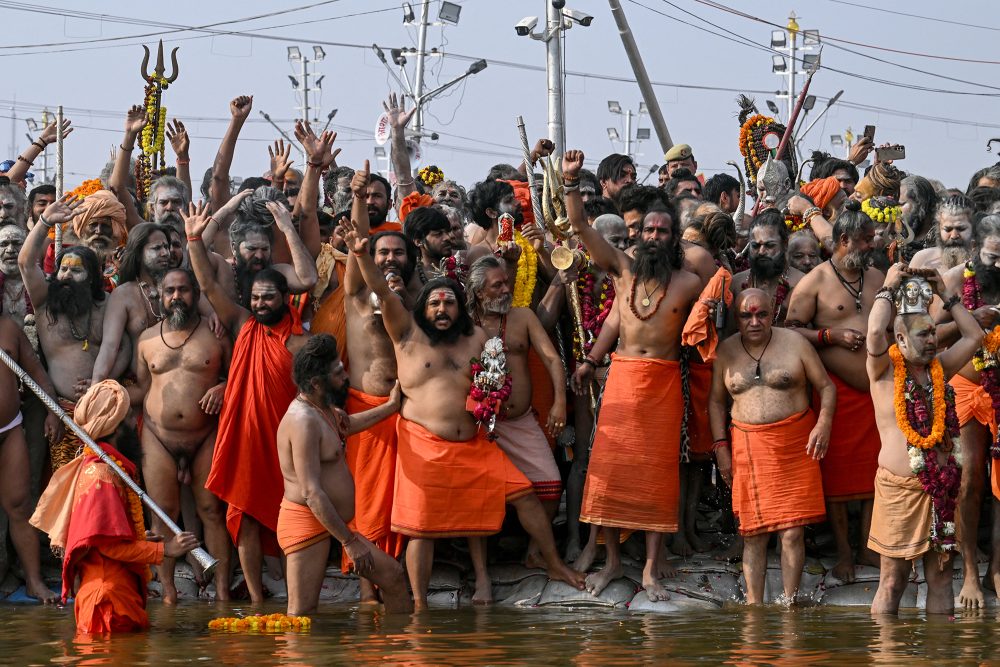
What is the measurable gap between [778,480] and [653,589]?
0.88 m

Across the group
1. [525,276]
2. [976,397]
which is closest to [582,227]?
[525,276]

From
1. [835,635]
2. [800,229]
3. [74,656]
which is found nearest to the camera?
[74,656]

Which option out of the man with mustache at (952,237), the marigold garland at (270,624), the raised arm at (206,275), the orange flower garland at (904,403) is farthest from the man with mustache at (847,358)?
the raised arm at (206,275)

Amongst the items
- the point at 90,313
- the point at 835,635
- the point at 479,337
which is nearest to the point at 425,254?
the point at 479,337

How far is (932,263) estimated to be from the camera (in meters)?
8.84

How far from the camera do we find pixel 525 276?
9000 mm

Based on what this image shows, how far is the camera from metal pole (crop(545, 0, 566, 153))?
17.7 metres

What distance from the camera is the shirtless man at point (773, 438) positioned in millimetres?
8414

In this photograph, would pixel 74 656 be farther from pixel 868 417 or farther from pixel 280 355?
pixel 868 417

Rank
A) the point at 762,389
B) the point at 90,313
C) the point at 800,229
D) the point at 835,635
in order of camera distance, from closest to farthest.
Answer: the point at 835,635 < the point at 762,389 < the point at 90,313 < the point at 800,229

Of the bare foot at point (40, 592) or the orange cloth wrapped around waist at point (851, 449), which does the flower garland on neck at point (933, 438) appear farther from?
the bare foot at point (40, 592)

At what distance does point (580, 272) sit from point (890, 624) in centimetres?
262

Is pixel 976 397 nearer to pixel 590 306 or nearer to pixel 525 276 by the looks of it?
pixel 590 306

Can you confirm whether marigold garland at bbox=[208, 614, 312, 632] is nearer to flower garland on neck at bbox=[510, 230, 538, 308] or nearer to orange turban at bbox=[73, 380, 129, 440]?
orange turban at bbox=[73, 380, 129, 440]
